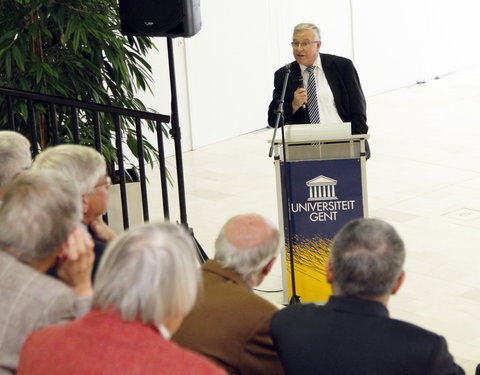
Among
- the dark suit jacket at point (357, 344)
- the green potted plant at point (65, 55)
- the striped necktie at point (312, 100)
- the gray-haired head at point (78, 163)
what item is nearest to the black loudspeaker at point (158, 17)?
the green potted plant at point (65, 55)

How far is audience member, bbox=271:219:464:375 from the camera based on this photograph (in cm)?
262

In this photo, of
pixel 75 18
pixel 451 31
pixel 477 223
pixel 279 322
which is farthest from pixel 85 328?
pixel 451 31

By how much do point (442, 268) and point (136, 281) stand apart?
4189 millimetres

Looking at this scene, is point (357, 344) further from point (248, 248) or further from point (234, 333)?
point (248, 248)

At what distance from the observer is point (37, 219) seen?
8.64 feet

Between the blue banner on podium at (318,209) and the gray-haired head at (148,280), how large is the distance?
→ 308cm

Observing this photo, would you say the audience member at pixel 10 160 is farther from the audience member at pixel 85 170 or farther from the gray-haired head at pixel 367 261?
the gray-haired head at pixel 367 261

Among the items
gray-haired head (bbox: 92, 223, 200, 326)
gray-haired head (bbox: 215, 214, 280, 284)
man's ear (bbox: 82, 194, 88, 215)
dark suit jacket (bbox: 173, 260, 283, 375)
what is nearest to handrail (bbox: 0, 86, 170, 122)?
man's ear (bbox: 82, 194, 88, 215)

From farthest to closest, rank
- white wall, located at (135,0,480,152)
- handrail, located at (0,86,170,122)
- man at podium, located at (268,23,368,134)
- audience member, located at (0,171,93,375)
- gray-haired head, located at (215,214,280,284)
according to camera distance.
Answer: white wall, located at (135,0,480,152), man at podium, located at (268,23,368,134), handrail, located at (0,86,170,122), gray-haired head, located at (215,214,280,284), audience member, located at (0,171,93,375)

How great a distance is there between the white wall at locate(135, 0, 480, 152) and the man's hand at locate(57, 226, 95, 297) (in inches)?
257

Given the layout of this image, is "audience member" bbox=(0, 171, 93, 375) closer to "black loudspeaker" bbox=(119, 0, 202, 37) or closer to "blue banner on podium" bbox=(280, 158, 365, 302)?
"blue banner on podium" bbox=(280, 158, 365, 302)

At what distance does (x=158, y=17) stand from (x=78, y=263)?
9.32 feet

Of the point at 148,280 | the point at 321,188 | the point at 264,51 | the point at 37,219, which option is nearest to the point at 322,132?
the point at 321,188

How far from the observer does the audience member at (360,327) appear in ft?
8.58
